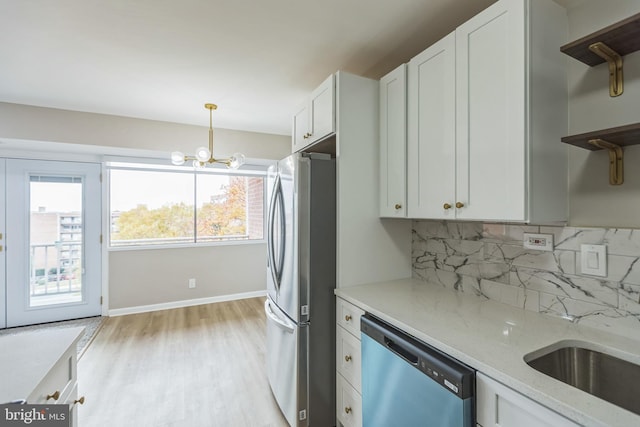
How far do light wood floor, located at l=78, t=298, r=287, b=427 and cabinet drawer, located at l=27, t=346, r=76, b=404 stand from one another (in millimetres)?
1102

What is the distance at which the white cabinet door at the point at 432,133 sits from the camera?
4.92ft

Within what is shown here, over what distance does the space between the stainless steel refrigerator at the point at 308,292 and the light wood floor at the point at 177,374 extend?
13.3 inches

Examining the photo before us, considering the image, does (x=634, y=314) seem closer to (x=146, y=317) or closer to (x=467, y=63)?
(x=467, y=63)

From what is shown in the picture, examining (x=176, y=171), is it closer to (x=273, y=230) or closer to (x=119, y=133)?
(x=119, y=133)

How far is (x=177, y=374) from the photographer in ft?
8.25

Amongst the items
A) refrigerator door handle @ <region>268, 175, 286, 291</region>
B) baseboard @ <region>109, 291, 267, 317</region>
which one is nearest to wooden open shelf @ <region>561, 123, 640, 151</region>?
refrigerator door handle @ <region>268, 175, 286, 291</region>

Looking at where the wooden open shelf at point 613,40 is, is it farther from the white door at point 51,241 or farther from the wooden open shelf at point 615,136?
the white door at point 51,241

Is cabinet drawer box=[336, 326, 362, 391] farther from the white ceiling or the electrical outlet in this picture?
the white ceiling

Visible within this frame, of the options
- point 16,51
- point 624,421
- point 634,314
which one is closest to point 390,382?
point 624,421

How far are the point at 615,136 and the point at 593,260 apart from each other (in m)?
0.53

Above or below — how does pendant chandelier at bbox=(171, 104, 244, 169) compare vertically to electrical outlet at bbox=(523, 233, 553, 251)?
above

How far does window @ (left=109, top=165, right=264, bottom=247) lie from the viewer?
3980 millimetres

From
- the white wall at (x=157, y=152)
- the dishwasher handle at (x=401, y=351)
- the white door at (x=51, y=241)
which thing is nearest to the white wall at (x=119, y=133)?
the white wall at (x=157, y=152)

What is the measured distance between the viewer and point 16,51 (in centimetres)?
202
